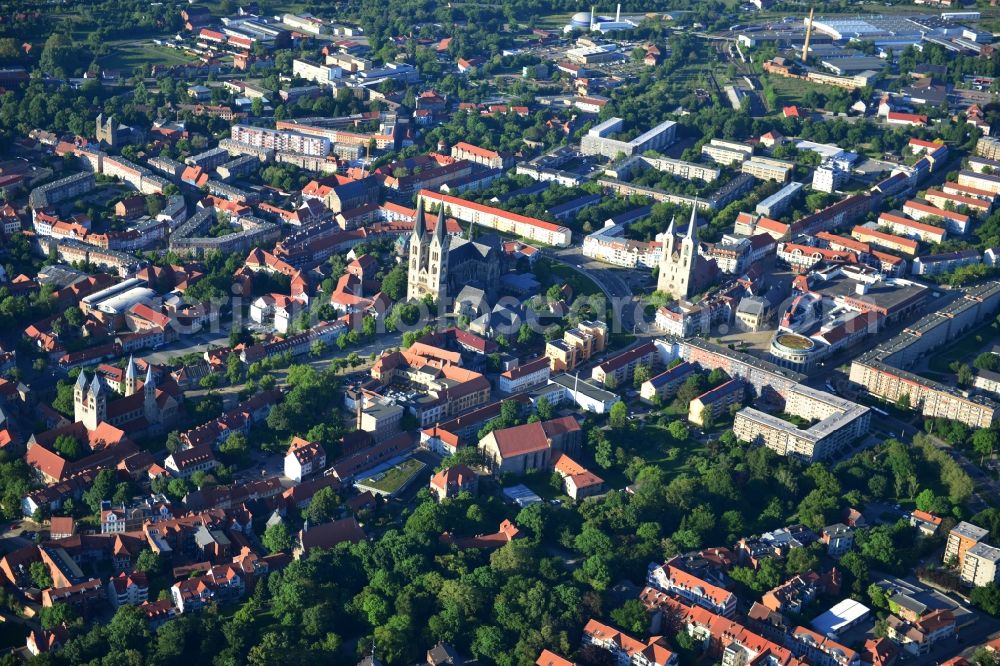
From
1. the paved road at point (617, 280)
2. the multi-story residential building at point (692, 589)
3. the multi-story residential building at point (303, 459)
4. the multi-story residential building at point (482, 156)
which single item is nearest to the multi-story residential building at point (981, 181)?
the paved road at point (617, 280)

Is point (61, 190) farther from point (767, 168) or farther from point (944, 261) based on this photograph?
point (944, 261)

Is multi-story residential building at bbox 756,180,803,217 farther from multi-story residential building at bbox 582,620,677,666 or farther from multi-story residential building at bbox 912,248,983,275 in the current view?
multi-story residential building at bbox 582,620,677,666

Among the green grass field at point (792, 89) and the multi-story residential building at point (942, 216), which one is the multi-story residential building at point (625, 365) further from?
the green grass field at point (792, 89)

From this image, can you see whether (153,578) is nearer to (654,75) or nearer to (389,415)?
(389,415)

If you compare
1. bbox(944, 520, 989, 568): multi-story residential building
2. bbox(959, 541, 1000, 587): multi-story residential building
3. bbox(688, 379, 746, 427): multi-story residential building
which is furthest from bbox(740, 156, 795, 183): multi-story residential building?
bbox(959, 541, 1000, 587): multi-story residential building

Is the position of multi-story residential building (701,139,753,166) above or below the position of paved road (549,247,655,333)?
above

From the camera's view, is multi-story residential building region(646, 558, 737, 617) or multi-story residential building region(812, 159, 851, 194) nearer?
multi-story residential building region(646, 558, 737, 617)
